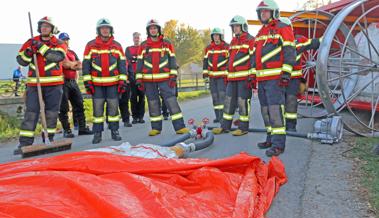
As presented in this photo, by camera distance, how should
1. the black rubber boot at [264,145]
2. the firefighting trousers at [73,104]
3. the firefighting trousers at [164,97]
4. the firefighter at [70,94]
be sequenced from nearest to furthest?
the black rubber boot at [264,145], the firefighting trousers at [164,97], the firefighter at [70,94], the firefighting trousers at [73,104]

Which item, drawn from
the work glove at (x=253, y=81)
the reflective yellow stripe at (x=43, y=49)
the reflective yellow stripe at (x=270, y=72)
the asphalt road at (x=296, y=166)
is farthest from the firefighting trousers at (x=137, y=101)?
the reflective yellow stripe at (x=270, y=72)

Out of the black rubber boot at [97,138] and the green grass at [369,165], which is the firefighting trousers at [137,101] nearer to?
the black rubber boot at [97,138]

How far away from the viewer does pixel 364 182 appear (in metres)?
4.09

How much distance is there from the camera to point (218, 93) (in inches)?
338

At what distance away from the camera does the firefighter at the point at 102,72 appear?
6777 millimetres

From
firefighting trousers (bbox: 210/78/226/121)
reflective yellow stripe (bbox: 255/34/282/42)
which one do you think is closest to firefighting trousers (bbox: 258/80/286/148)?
reflective yellow stripe (bbox: 255/34/282/42)

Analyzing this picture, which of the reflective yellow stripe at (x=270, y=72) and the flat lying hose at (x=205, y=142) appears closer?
the reflective yellow stripe at (x=270, y=72)

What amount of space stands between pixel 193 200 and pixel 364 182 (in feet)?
6.56

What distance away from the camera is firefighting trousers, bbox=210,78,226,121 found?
838 cm

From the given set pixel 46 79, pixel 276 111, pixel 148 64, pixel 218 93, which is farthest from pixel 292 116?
pixel 46 79

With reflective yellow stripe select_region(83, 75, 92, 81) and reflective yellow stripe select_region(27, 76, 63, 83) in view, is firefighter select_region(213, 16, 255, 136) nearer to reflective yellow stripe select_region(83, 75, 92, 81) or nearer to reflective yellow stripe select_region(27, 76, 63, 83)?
reflective yellow stripe select_region(83, 75, 92, 81)

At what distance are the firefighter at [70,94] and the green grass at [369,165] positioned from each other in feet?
16.4

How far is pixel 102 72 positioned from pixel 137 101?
259 cm

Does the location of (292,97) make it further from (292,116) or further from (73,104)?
(73,104)
